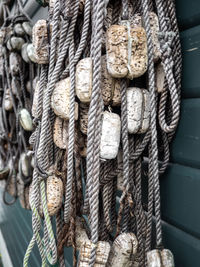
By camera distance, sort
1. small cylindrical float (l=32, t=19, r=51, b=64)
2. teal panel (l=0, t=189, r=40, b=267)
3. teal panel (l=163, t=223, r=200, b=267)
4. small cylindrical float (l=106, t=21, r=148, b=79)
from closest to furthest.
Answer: small cylindrical float (l=106, t=21, r=148, b=79)
teal panel (l=163, t=223, r=200, b=267)
small cylindrical float (l=32, t=19, r=51, b=64)
teal panel (l=0, t=189, r=40, b=267)

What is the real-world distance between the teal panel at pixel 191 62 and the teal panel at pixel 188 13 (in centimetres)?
2

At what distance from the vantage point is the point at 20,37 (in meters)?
1.72

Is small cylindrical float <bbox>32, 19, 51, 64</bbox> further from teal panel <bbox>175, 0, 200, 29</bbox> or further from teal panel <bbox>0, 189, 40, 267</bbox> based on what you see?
teal panel <bbox>0, 189, 40, 267</bbox>

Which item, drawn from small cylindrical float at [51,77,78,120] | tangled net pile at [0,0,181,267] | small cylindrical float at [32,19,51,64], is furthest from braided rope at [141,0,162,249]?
small cylindrical float at [32,19,51,64]

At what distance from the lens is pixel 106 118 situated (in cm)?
82

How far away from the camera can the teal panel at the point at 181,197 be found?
2.82 ft

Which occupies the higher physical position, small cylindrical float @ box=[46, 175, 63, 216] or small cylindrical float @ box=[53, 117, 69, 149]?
small cylindrical float @ box=[53, 117, 69, 149]

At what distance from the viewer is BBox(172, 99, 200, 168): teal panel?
0.84 meters

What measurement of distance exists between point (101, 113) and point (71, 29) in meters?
0.32

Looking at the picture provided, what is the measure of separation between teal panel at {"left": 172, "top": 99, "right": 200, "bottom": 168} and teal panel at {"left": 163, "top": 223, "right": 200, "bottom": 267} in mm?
248

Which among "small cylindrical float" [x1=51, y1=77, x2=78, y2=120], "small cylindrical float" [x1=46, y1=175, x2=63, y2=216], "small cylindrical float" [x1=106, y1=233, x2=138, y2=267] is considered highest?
"small cylindrical float" [x1=51, y1=77, x2=78, y2=120]

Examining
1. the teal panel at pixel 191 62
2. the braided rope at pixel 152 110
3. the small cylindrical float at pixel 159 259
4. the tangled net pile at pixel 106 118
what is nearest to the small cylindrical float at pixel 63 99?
the tangled net pile at pixel 106 118

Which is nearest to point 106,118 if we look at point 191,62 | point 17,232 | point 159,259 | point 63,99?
point 63,99

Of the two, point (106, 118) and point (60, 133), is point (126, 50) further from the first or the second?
point (60, 133)
